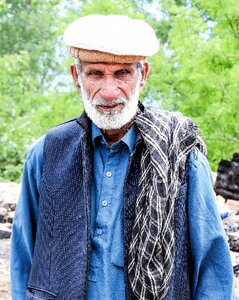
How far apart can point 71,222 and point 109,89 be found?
1.59ft

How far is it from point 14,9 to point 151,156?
2255 centimetres

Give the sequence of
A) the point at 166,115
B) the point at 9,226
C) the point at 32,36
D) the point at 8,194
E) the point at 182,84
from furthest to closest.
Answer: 1. the point at 32,36
2. the point at 182,84
3. the point at 8,194
4. the point at 9,226
5. the point at 166,115

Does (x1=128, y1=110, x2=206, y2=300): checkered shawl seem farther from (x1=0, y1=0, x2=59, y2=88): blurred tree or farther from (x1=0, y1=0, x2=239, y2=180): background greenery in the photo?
(x1=0, y1=0, x2=59, y2=88): blurred tree

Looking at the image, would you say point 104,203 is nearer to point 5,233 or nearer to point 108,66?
point 108,66

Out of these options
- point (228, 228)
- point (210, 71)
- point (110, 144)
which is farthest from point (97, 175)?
point (210, 71)

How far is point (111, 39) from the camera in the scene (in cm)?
209

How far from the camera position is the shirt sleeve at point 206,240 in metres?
2.19

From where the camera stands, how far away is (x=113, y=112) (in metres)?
2.19

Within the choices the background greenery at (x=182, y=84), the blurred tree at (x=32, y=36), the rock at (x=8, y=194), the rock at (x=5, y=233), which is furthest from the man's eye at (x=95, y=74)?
the blurred tree at (x=32, y=36)

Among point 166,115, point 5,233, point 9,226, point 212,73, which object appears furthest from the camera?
point 212,73

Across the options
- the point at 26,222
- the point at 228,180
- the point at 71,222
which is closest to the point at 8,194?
the point at 228,180

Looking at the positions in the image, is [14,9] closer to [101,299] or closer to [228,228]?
[228,228]

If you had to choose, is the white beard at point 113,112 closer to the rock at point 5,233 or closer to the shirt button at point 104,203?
the shirt button at point 104,203

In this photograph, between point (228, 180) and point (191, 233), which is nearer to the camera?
point (191, 233)
